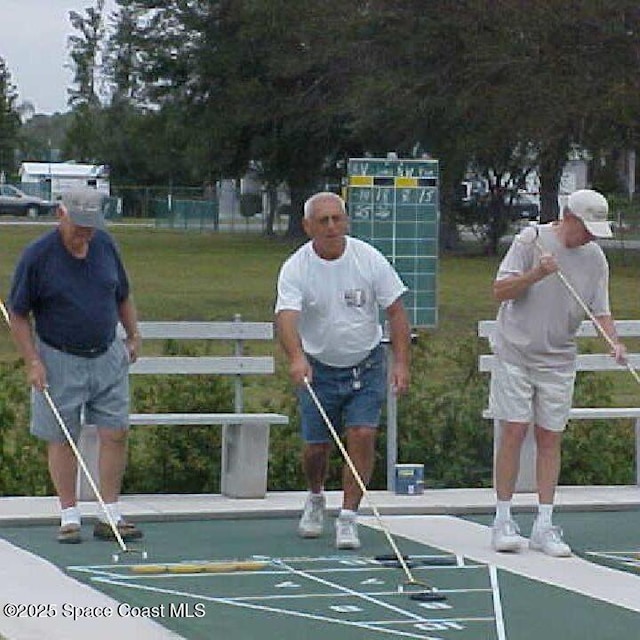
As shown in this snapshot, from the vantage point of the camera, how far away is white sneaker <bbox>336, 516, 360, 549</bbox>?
9547 millimetres

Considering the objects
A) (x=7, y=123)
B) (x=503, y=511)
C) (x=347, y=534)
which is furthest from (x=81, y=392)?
(x=7, y=123)

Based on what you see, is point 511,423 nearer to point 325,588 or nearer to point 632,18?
point 325,588

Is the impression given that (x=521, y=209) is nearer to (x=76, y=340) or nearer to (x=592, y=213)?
(x=592, y=213)

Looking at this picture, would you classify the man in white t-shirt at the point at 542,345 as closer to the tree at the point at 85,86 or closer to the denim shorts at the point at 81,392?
the denim shorts at the point at 81,392

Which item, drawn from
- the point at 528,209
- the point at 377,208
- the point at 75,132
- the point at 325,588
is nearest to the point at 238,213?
the point at 528,209

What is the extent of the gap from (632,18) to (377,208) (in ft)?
86.3

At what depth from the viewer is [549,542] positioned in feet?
31.1

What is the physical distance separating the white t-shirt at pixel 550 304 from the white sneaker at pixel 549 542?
0.86 metres

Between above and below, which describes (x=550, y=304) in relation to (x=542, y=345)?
above

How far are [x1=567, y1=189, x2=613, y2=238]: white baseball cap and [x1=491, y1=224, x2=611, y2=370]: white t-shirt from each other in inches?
8.4

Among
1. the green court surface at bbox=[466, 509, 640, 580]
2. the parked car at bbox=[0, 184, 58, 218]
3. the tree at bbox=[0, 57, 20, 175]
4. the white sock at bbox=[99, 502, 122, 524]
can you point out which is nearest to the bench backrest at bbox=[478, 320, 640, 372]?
the green court surface at bbox=[466, 509, 640, 580]

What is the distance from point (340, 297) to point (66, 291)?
1.42 m

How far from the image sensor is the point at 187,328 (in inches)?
454

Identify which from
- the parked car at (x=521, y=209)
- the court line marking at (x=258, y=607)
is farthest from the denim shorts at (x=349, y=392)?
the parked car at (x=521, y=209)
